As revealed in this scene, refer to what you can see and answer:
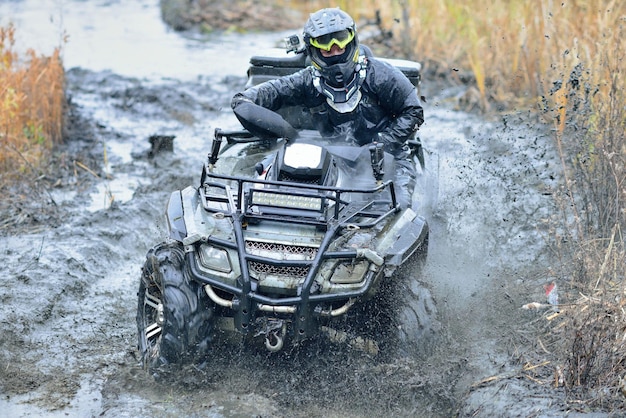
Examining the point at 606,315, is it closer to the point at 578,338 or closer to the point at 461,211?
the point at 578,338

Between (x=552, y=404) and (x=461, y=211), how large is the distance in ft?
10.4

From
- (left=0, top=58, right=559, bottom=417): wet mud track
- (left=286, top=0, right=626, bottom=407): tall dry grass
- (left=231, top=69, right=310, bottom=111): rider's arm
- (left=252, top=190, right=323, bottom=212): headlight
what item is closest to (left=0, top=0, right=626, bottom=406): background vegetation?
(left=286, top=0, right=626, bottom=407): tall dry grass

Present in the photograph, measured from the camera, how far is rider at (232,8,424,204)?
6852 mm

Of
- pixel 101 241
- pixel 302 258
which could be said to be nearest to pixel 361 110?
pixel 302 258

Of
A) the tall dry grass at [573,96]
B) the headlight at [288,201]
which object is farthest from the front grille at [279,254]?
the tall dry grass at [573,96]

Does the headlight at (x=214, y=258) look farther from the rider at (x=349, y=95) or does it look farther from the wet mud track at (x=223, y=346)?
the rider at (x=349, y=95)

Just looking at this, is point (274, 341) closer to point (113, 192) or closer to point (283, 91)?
point (283, 91)

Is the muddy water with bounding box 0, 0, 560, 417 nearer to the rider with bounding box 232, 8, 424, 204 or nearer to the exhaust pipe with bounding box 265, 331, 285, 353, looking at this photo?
the exhaust pipe with bounding box 265, 331, 285, 353

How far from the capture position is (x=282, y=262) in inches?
217

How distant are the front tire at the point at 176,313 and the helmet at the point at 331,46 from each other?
6.03ft

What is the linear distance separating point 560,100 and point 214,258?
4.43m

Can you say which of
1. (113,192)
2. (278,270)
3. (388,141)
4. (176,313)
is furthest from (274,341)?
(113,192)

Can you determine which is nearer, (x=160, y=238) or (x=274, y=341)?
(x=274, y=341)

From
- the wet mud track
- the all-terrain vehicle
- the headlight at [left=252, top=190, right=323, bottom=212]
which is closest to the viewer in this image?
the all-terrain vehicle
